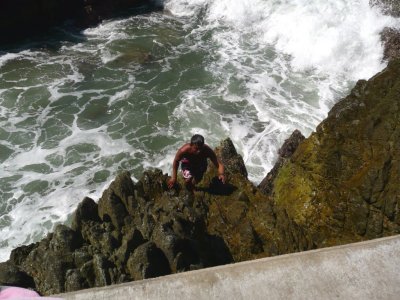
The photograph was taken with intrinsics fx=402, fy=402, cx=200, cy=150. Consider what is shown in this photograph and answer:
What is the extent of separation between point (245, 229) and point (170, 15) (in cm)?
1619

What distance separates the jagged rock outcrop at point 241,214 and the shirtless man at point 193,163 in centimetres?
19

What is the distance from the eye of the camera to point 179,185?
23.8 feet

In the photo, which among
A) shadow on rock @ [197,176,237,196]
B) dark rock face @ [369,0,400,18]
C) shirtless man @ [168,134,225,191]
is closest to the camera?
shirtless man @ [168,134,225,191]

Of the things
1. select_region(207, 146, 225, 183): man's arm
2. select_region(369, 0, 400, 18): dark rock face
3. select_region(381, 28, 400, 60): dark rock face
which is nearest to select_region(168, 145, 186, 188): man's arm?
select_region(207, 146, 225, 183): man's arm

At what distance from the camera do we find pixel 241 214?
655cm

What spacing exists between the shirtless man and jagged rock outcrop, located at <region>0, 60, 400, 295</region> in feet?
0.62

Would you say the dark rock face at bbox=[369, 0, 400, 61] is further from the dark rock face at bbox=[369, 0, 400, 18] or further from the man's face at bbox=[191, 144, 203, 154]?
the man's face at bbox=[191, 144, 203, 154]

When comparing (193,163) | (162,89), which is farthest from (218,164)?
(162,89)

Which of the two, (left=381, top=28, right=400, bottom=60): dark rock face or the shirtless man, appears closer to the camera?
the shirtless man

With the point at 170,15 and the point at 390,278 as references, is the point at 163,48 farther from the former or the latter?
the point at 390,278

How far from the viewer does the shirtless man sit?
6.77 metres

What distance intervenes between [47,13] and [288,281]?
17.8m

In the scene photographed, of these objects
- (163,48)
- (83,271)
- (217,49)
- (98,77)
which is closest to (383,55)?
(217,49)

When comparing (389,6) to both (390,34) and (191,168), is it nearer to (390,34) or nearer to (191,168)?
(390,34)
